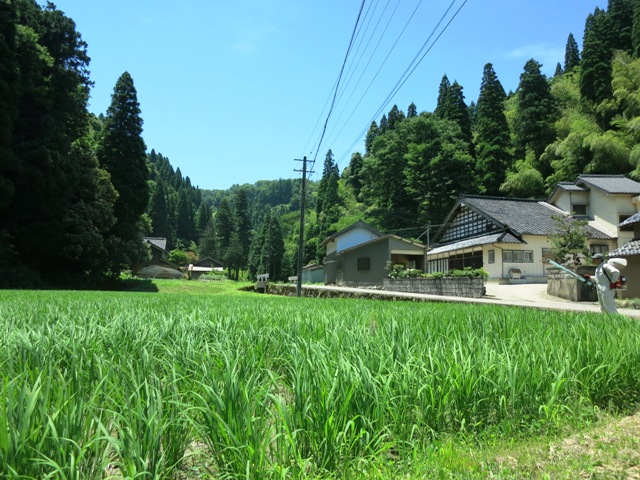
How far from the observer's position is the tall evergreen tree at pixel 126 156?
1100 inches

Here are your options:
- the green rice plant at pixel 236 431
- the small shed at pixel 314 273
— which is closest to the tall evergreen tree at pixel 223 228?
the small shed at pixel 314 273

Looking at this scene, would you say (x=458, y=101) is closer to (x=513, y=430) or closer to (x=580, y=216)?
(x=580, y=216)

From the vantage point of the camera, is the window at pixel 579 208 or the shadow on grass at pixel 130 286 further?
the window at pixel 579 208

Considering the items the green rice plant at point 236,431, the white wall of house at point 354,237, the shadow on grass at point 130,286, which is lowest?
the shadow on grass at point 130,286

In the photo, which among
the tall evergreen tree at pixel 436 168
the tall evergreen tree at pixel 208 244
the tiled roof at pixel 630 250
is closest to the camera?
the tiled roof at pixel 630 250

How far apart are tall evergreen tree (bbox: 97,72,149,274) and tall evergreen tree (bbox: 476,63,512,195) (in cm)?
3038

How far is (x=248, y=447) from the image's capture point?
4.87 feet

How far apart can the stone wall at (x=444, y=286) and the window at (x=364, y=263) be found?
22.8ft

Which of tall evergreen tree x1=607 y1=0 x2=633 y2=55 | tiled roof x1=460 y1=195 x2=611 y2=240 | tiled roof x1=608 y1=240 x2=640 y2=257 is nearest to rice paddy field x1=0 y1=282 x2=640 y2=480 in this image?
tiled roof x1=608 y1=240 x2=640 y2=257

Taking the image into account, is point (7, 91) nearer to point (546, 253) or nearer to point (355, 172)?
point (546, 253)

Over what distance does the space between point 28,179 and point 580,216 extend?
110ft

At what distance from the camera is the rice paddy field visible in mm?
1512

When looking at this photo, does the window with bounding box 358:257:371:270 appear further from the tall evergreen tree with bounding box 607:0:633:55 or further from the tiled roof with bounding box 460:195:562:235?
the tall evergreen tree with bounding box 607:0:633:55

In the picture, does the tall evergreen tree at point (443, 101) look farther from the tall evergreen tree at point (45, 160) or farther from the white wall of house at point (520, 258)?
the tall evergreen tree at point (45, 160)
